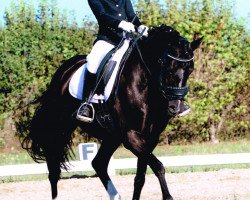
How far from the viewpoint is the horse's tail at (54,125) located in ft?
28.3

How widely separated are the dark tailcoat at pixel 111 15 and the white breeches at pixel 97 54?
0.21 ft

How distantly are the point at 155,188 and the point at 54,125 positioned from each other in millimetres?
1676

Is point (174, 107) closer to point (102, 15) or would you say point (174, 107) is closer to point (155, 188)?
point (102, 15)

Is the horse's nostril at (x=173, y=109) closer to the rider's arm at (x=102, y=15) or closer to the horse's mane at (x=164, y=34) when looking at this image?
the horse's mane at (x=164, y=34)

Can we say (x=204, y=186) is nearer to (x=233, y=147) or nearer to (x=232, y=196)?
(x=232, y=196)

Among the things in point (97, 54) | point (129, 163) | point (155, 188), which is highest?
point (97, 54)

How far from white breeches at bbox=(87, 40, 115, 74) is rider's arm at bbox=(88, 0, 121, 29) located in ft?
0.81

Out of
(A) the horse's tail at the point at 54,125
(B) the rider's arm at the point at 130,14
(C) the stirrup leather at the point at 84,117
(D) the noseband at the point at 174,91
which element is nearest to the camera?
(D) the noseband at the point at 174,91

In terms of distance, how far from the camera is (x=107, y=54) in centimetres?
756

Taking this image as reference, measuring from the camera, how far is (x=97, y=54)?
7.71 metres

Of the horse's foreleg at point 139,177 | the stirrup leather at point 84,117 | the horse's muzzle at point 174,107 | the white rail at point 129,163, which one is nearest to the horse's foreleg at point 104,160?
the stirrup leather at point 84,117

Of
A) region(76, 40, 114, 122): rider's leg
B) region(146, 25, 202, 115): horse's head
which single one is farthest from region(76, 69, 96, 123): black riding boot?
region(146, 25, 202, 115): horse's head

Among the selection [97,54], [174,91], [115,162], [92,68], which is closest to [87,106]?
[92,68]

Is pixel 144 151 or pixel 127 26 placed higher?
pixel 127 26
